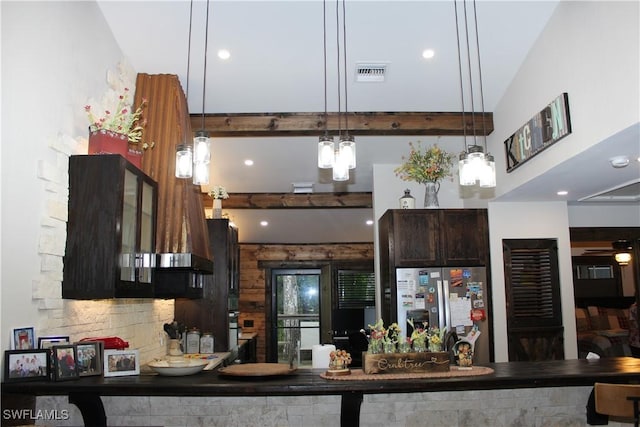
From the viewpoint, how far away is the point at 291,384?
3133mm

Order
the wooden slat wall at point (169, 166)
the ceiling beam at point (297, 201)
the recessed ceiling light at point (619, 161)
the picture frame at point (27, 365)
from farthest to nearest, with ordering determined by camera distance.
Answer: the ceiling beam at point (297, 201) < the wooden slat wall at point (169, 166) < the recessed ceiling light at point (619, 161) < the picture frame at point (27, 365)

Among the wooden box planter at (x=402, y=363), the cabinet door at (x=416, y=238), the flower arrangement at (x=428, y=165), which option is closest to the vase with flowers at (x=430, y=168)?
the flower arrangement at (x=428, y=165)

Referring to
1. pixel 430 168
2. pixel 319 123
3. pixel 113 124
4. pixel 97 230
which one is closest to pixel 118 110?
pixel 113 124

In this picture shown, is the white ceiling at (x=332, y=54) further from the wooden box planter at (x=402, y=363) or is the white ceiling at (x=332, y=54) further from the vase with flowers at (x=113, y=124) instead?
the wooden box planter at (x=402, y=363)

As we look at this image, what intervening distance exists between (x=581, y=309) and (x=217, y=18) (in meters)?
8.15

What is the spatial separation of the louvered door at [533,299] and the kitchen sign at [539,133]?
3.66 feet

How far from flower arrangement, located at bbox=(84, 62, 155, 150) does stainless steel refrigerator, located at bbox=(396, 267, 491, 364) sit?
2933mm

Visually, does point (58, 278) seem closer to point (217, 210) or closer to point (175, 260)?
point (175, 260)

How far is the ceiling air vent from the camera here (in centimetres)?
506

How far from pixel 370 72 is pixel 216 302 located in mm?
3041

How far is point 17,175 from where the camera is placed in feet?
10.4

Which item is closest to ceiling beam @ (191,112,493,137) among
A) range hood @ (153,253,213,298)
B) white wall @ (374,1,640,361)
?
white wall @ (374,1,640,361)

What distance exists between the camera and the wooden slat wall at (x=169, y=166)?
466 centimetres

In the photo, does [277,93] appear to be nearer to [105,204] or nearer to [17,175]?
[105,204]
